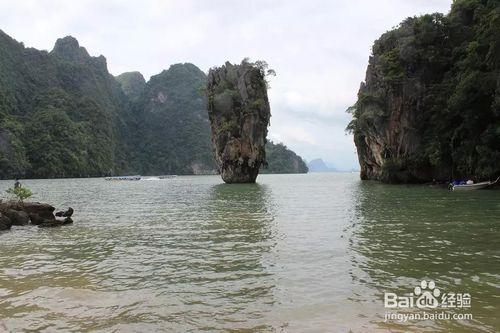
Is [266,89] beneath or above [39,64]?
beneath

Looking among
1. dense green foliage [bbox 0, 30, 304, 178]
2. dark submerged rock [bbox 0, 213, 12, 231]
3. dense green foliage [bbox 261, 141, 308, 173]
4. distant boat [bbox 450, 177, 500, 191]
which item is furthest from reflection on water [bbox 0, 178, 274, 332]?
dense green foliage [bbox 261, 141, 308, 173]

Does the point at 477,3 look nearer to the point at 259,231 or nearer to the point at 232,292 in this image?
the point at 259,231

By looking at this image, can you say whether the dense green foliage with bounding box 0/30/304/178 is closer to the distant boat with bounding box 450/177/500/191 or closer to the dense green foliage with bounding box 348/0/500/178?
the dense green foliage with bounding box 348/0/500/178

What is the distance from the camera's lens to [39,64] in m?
144

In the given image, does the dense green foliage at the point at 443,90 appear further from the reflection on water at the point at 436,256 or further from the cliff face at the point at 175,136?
the cliff face at the point at 175,136

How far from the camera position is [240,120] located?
6038 centimetres

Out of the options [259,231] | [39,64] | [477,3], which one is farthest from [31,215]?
[39,64]

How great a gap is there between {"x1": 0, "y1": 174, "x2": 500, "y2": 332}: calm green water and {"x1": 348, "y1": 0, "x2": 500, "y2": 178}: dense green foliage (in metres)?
22.1

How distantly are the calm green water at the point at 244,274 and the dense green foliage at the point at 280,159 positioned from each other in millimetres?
159449

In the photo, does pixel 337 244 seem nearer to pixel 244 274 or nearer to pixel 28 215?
pixel 244 274

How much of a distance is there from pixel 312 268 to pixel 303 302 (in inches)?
91.7

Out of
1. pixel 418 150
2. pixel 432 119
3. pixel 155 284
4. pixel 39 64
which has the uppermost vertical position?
pixel 39 64

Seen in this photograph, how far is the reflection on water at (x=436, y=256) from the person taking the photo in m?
6.74

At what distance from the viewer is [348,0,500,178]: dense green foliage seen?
35.0 meters
